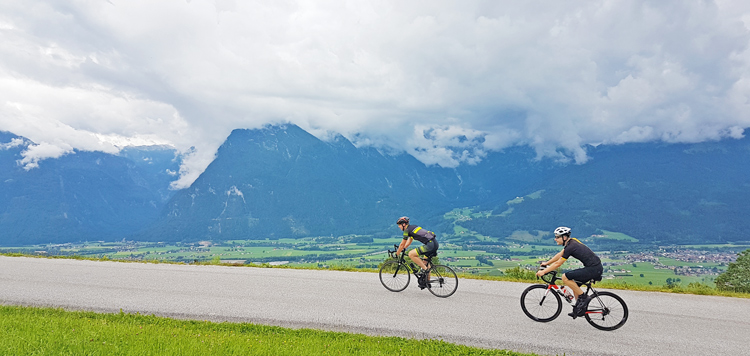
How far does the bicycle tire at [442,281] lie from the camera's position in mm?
12953

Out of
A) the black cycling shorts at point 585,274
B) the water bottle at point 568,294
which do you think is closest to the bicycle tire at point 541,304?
the water bottle at point 568,294

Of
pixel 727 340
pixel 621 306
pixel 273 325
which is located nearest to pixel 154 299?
pixel 273 325

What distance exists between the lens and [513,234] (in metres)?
165

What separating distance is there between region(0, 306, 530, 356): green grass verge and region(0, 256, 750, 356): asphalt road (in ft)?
2.55

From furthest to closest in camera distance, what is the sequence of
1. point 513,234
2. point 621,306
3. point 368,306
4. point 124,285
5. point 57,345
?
point 513,234
point 124,285
point 368,306
point 621,306
point 57,345

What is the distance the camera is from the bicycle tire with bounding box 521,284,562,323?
10.2 m

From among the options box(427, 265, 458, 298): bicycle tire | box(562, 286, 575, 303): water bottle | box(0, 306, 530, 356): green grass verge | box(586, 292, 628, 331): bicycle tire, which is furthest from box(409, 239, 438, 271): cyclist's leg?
box(0, 306, 530, 356): green grass verge

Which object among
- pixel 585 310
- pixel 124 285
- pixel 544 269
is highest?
pixel 544 269

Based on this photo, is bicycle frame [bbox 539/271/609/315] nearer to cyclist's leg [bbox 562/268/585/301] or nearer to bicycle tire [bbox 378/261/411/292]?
cyclist's leg [bbox 562/268/585/301]

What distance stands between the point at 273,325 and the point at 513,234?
16620 cm

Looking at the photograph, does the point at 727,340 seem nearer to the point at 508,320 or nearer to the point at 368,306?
the point at 508,320

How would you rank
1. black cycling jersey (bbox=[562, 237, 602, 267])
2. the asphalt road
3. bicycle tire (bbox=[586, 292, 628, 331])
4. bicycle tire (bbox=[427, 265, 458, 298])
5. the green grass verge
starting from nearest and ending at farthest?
1. the green grass verge
2. the asphalt road
3. bicycle tire (bbox=[586, 292, 628, 331])
4. black cycling jersey (bbox=[562, 237, 602, 267])
5. bicycle tire (bbox=[427, 265, 458, 298])

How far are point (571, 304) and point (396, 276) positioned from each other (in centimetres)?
536

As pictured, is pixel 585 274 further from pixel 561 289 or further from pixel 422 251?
pixel 422 251
